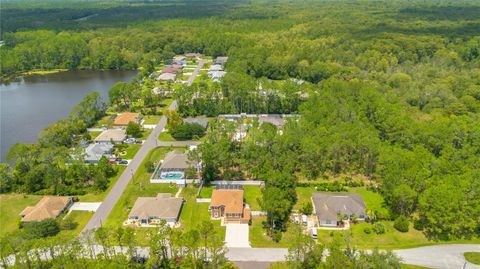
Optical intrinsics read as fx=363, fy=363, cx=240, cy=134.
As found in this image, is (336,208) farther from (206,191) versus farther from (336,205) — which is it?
(206,191)

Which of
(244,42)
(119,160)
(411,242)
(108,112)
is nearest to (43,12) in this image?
(244,42)

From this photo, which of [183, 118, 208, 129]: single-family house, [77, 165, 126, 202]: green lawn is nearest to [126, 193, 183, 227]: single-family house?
[77, 165, 126, 202]: green lawn

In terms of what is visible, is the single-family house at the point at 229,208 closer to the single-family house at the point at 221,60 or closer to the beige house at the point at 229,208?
the beige house at the point at 229,208

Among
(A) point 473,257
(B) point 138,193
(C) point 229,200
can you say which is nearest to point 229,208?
(C) point 229,200

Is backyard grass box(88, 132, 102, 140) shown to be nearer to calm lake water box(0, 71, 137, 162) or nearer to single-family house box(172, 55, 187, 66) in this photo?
calm lake water box(0, 71, 137, 162)

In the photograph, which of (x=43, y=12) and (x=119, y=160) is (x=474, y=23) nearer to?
(x=119, y=160)

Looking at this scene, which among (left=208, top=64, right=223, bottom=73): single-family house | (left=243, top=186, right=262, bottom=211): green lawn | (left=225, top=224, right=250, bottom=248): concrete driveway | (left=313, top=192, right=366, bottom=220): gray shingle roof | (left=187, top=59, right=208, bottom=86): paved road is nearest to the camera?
(left=225, top=224, right=250, bottom=248): concrete driveway
